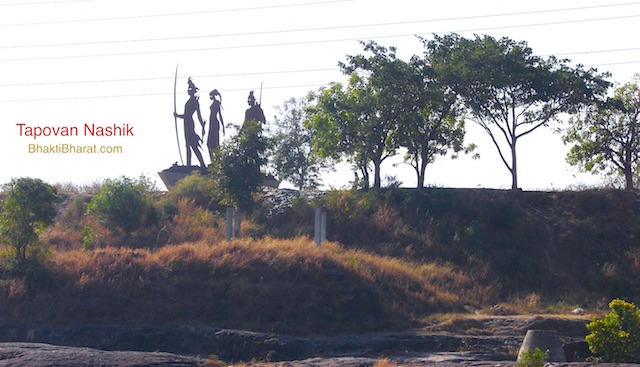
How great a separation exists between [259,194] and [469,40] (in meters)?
12.8

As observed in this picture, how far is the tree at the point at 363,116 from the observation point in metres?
36.7

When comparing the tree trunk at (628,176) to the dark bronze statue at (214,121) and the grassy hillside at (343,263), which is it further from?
the dark bronze statue at (214,121)

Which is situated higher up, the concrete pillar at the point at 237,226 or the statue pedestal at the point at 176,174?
the statue pedestal at the point at 176,174

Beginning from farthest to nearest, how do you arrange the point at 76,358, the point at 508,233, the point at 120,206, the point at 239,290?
the point at 508,233, the point at 120,206, the point at 239,290, the point at 76,358

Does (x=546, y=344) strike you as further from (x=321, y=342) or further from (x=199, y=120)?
(x=199, y=120)

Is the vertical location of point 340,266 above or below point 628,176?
below

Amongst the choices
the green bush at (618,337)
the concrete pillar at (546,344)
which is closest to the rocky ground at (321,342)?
the concrete pillar at (546,344)

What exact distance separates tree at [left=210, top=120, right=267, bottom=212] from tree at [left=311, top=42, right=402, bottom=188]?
7520 mm

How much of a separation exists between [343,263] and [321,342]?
5.01 metres

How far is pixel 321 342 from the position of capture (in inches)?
891

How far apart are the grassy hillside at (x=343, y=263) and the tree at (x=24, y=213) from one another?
37.5 inches

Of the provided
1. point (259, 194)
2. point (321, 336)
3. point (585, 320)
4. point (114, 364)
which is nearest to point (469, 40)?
point (259, 194)

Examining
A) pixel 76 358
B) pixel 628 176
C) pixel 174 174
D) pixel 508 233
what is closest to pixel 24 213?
pixel 76 358

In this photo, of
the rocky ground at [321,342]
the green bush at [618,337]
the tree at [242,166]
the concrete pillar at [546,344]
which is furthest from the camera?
the tree at [242,166]
